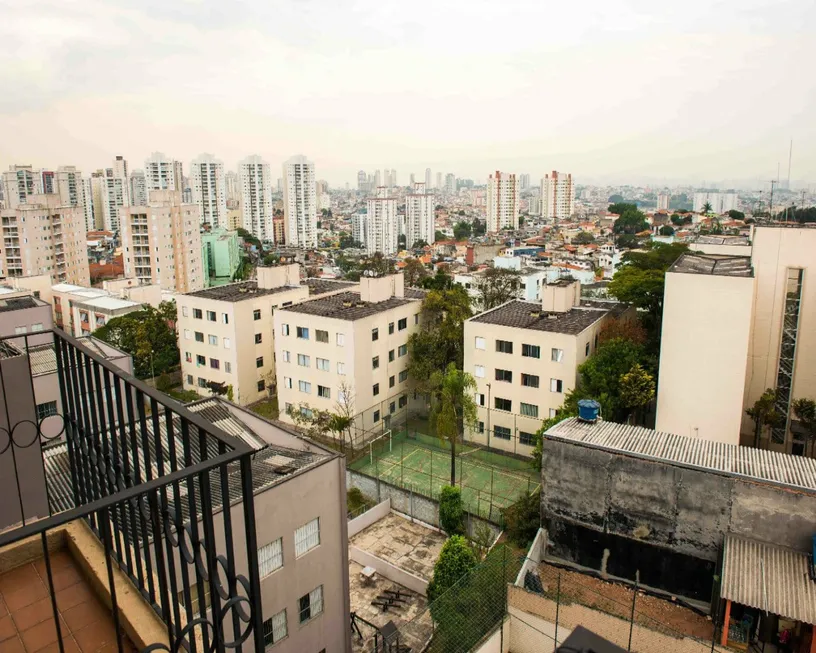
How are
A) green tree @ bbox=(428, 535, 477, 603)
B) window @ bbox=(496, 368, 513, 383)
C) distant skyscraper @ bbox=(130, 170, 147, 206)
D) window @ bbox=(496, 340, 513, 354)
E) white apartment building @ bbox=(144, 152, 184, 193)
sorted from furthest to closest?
distant skyscraper @ bbox=(130, 170, 147, 206)
white apartment building @ bbox=(144, 152, 184, 193)
window @ bbox=(496, 368, 513, 383)
window @ bbox=(496, 340, 513, 354)
green tree @ bbox=(428, 535, 477, 603)

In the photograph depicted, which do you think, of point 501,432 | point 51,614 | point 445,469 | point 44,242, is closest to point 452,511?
point 445,469

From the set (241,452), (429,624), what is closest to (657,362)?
(429,624)

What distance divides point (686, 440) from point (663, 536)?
2.67 meters

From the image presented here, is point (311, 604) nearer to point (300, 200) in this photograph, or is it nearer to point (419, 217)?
point (300, 200)

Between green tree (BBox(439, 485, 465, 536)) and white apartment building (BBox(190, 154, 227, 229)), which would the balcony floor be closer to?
green tree (BBox(439, 485, 465, 536))

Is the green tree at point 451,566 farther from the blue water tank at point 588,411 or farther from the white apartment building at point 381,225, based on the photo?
the white apartment building at point 381,225

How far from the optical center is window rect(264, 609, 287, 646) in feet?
40.4

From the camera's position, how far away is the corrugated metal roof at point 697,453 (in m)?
13.3

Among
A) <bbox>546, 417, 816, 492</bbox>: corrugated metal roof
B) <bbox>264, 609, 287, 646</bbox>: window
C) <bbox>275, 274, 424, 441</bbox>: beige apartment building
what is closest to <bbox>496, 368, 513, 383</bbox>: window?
<bbox>275, 274, 424, 441</bbox>: beige apartment building

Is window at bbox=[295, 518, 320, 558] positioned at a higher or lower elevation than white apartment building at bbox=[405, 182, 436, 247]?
lower

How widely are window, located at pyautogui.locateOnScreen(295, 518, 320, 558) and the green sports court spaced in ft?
23.9

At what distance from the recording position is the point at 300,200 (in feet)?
410

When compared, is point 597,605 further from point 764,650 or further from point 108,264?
point 108,264

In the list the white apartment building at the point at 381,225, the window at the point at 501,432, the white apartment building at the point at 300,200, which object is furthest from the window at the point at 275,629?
the white apartment building at the point at 300,200
